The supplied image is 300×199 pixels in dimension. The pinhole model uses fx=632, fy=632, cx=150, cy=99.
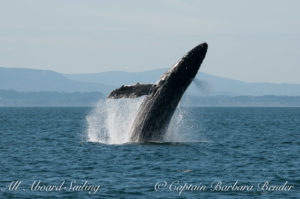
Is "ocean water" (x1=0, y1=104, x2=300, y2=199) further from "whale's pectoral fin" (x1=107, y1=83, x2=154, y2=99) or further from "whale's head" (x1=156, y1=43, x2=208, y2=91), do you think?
"whale's head" (x1=156, y1=43, x2=208, y2=91)

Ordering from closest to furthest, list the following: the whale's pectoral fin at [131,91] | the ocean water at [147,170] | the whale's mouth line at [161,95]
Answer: the ocean water at [147,170], the whale's pectoral fin at [131,91], the whale's mouth line at [161,95]

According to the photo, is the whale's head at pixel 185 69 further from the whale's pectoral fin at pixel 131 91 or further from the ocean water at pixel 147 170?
the ocean water at pixel 147 170

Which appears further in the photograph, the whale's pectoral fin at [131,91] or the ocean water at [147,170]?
the whale's pectoral fin at [131,91]

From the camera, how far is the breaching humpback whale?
26125 mm

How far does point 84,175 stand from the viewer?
22.7m

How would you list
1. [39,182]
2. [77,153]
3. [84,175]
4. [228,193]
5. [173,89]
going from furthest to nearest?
1. [77,153]
2. [173,89]
3. [84,175]
4. [39,182]
5. [228,193]

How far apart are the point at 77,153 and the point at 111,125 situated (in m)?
3.90

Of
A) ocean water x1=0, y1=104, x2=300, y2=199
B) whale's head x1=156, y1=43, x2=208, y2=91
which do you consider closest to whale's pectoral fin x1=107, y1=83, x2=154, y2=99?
whale's head x1=156, y1=43, x2=208, y2=91

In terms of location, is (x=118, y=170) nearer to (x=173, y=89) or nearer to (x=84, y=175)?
(x=84, y=175)

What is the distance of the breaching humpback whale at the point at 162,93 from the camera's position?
26.1 m

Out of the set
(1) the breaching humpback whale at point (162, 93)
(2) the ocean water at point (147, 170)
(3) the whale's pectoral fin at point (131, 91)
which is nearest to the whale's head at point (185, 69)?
(1) the breaching humpback whale at point (162, 93)

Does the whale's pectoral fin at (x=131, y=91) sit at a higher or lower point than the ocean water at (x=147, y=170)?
higher

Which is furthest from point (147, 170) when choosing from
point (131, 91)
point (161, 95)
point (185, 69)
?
point (185, 69)

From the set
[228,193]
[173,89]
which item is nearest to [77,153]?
[173,89]
